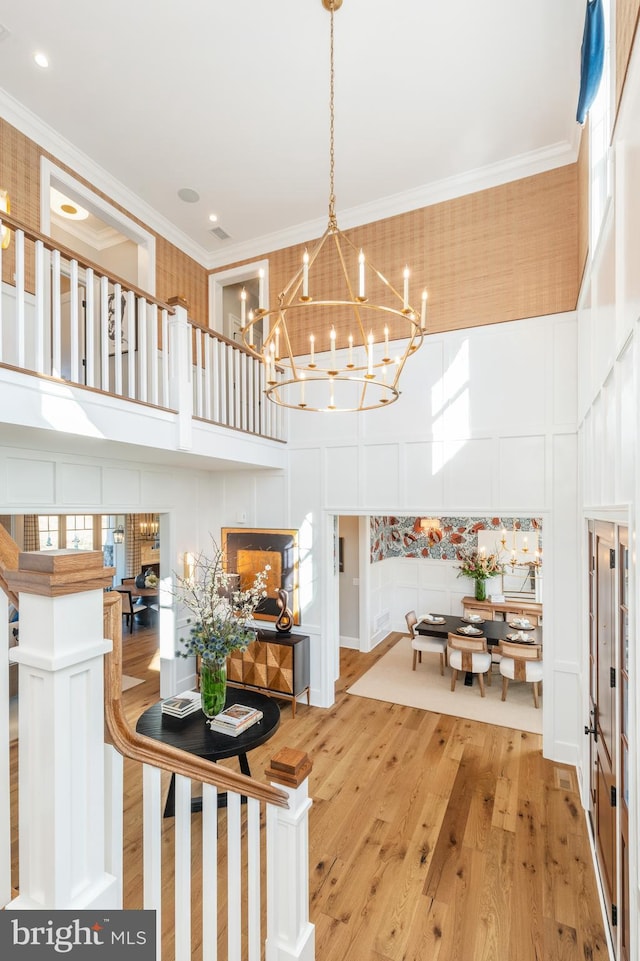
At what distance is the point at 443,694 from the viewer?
552cm

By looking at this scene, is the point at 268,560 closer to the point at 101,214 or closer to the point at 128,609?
the point at 101,214

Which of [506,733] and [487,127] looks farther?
[506,733]

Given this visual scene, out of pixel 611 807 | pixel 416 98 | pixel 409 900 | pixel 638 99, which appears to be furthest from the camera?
pixel 416 98

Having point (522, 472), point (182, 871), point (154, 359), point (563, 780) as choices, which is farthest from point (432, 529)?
point (182, 871)

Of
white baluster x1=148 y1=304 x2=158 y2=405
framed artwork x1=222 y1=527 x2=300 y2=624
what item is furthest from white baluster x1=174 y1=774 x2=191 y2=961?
framed artwork x1=222 y1=527 x2=300 y2=624

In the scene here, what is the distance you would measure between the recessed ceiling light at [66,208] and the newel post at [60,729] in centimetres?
531

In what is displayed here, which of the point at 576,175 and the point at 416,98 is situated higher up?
the point at 416,98

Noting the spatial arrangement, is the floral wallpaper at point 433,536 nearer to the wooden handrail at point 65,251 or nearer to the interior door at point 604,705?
the interior door at point 604,705

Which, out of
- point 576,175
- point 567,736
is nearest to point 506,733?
point 567,736

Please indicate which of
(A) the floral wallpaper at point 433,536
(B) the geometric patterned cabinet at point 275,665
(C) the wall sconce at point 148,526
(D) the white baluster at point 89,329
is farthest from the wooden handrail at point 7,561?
(C) the wall sconce at point 148,526

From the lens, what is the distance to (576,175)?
4.10 m

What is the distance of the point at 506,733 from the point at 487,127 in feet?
18.2

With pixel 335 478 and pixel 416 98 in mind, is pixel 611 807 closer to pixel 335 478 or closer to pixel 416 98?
Answer: pixel 335 478

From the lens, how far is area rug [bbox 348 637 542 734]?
4.99 metres
